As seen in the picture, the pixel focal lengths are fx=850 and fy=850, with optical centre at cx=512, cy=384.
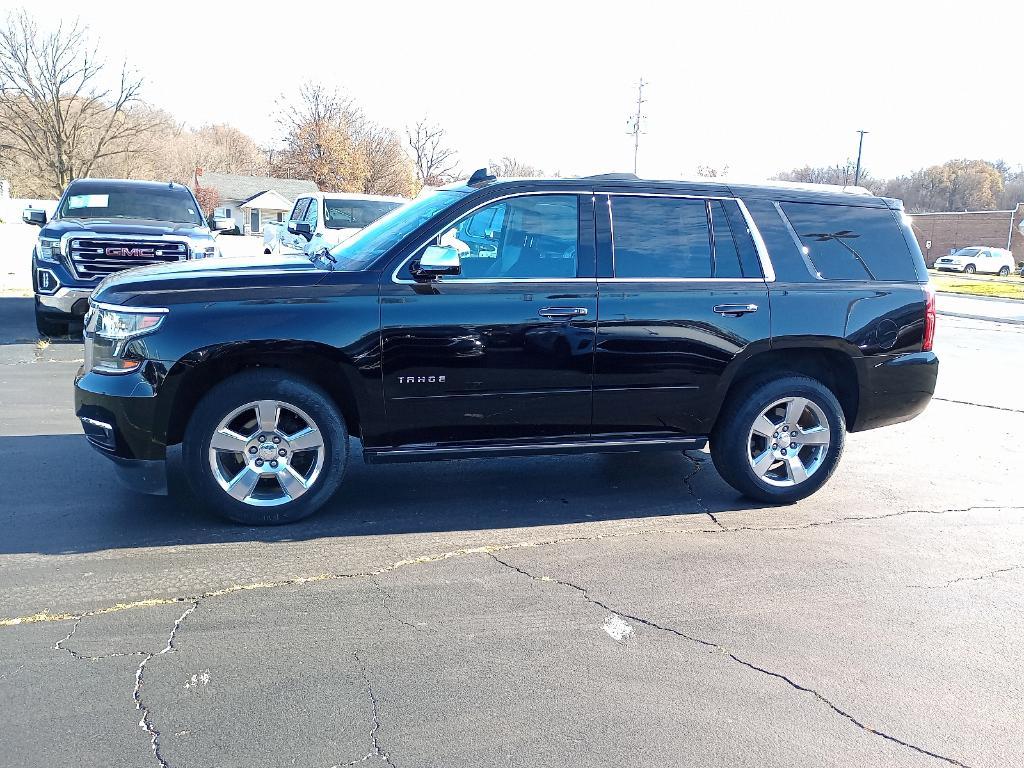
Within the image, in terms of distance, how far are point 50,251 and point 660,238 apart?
26.9 ft

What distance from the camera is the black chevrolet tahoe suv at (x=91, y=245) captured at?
10.1 meters

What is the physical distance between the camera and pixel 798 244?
546 cm

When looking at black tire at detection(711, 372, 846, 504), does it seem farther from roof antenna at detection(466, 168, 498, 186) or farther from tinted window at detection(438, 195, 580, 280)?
roof antenna at detection(466, 168, 498, 186)

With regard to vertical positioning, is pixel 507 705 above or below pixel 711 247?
below

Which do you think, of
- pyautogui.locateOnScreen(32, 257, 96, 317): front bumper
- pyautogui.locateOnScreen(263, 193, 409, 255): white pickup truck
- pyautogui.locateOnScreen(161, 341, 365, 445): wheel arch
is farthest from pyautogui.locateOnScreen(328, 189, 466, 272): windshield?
pyautogui.locateOnScreen(263, 193, 409, 255): white pickup truck

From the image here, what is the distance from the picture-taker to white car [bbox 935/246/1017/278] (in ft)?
171

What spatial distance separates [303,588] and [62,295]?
7.83 metres

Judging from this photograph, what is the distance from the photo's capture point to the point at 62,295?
10156mm

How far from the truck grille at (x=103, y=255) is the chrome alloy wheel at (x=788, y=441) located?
7.76 meters

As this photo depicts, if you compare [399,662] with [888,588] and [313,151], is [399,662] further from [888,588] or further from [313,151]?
[313,151]

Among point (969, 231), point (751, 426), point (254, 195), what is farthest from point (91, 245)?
point (969, 231)

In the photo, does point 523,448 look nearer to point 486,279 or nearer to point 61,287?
point 486,279

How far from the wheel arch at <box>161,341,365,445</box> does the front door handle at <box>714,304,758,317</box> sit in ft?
7.21

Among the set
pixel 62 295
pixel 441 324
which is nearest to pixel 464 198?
pixel 441 324
